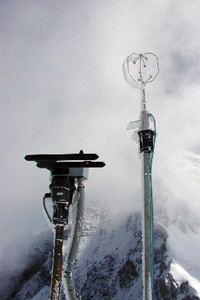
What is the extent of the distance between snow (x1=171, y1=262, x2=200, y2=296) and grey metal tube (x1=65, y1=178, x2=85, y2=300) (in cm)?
18069

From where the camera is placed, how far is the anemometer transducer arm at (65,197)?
15.2 feet

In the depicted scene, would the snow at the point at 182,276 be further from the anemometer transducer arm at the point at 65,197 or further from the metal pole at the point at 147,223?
the anemometer transducer arm at the point at 65,197

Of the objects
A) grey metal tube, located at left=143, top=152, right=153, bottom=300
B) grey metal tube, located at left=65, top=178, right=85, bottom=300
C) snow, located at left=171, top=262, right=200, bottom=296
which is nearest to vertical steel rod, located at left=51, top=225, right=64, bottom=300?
grey metal tube, located at left=65, top=178, right=85, bottom=300

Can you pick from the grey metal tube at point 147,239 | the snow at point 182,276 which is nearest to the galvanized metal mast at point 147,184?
the grey metal tube at point 147,239

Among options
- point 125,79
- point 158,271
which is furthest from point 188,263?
point 125,79

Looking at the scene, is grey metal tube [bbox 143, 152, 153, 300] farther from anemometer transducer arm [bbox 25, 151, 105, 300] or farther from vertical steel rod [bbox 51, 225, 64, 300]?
vertical steel rod [bbox 51, 225, 64, 300]

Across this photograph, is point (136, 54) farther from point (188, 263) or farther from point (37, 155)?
point (188, 263)

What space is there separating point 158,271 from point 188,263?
1884 centimetres

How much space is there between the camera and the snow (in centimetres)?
17425

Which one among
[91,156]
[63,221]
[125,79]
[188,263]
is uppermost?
[125,79]

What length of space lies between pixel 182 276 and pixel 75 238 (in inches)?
7552

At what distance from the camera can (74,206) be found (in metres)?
5.05

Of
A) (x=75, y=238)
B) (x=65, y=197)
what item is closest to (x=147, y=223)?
(x=75, y=238)

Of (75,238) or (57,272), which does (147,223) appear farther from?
(57,272)
